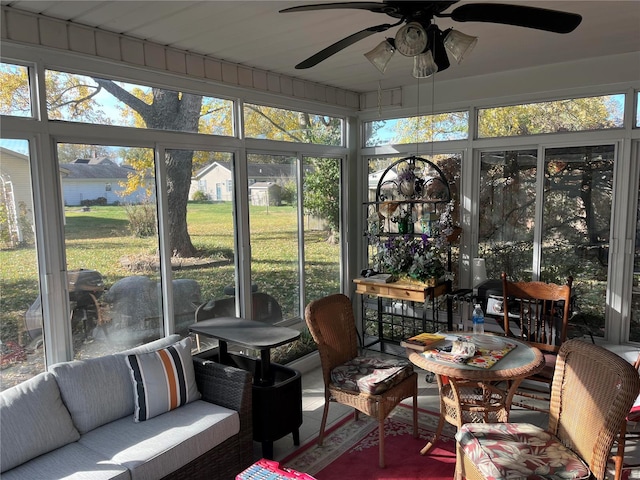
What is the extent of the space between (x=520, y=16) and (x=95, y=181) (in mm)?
2567

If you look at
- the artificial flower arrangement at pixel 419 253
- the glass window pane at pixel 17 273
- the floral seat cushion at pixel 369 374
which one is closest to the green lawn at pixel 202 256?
the glass window pane at pixel 17 273

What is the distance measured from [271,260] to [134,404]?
1.92 meters

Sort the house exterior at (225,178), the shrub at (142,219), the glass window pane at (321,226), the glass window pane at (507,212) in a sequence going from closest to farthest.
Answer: the shrub at (142,219)
the house exterior at (225,178)
the glass window pane at (507,212)
the glass window pane at (321,226)

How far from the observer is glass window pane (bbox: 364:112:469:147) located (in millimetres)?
4621

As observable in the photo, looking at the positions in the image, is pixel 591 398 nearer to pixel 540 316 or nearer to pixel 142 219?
pixel 540 316

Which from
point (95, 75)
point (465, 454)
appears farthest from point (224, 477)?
point (95, 75)

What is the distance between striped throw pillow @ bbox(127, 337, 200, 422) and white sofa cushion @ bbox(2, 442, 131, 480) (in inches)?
15.2

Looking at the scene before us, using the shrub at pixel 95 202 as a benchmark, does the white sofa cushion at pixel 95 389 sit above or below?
below

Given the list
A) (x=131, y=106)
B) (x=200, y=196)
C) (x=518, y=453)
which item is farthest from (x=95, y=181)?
(x=518, y=453)

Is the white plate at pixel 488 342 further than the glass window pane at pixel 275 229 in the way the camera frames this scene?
No

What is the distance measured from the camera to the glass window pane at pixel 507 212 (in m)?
4.29

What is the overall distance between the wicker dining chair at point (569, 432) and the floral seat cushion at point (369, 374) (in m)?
0.72

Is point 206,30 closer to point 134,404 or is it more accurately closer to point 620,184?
point 134,404

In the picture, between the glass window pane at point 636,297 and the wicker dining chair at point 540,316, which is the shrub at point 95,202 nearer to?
the wicker dining chair at point 540,316
